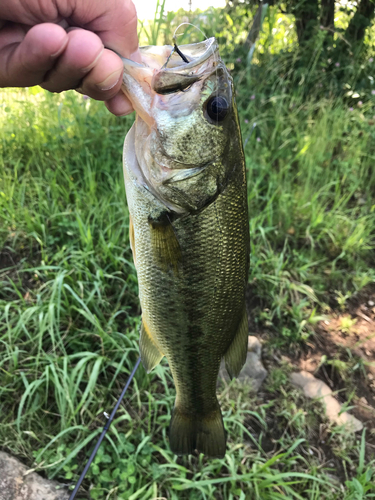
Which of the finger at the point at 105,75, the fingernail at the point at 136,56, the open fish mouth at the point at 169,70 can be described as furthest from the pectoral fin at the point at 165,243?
the fingernail at the point at 136,56

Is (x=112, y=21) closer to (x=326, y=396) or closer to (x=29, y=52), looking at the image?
(x=29, y=52)

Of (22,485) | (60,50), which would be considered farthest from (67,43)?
(22,485)

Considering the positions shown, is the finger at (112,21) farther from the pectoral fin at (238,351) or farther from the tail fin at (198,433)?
the tail fin at (198,433)

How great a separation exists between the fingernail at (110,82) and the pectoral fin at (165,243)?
1.50 ft

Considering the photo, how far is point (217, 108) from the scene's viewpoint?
1.17 meters

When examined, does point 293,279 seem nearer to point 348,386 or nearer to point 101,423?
point 348,386

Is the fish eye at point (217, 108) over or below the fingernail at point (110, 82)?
below

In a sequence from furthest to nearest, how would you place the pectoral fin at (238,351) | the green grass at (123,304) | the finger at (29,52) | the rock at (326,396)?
the rock at (326,396), the green grass at (123,304), the pectoral fin at (238,351), the finger at (29,52)

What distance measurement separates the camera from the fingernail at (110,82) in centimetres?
103

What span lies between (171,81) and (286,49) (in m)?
4.29

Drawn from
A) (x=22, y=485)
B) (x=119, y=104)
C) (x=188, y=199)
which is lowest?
(x=22, y=485)

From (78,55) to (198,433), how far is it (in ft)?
5.24

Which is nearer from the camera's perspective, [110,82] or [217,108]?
[110,82]

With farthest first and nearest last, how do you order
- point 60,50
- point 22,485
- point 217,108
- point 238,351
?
point 22,485, point 238,351, point 217,108, point 60,50
